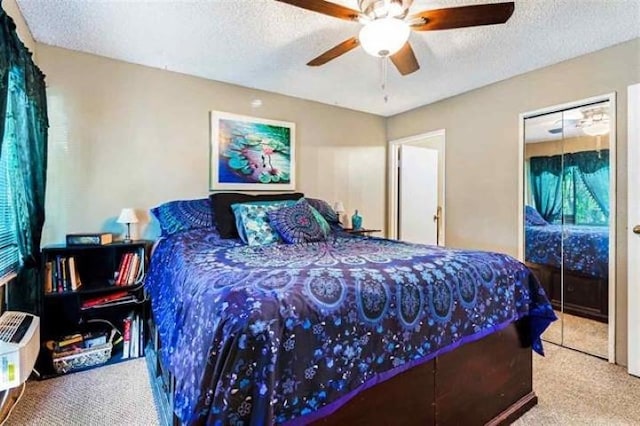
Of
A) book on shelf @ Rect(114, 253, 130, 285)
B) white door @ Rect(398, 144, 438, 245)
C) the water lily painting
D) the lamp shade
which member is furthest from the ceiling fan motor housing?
white door @ Rect(398, 144, 438, 245)

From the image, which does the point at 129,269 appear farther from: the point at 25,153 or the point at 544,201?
the point at 544,201

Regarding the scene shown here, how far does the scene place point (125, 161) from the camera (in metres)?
2.80

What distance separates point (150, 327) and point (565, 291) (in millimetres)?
3410

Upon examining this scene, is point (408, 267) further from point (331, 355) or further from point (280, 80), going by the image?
point (280, 80)

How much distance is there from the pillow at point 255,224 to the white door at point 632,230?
8.21 feet

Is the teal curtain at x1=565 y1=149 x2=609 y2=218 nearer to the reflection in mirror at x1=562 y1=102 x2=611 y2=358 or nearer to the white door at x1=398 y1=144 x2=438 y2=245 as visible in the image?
the reflection in mirror at x1=562 y1=102 x2=611 y2=358

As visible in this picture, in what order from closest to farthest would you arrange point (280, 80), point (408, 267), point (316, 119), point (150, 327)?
point (408, 267)
point (150, 327)
point (280, 80)
point (316, 119)

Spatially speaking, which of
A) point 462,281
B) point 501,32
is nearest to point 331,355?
point 462,281

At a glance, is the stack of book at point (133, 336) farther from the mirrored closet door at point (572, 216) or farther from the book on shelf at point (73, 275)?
the mirrored closet door at point (572, 216)

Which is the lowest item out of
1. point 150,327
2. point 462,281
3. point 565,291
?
point 150,327

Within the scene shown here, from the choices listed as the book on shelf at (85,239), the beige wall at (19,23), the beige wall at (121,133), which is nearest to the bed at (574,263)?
the beige wall at (121,133)

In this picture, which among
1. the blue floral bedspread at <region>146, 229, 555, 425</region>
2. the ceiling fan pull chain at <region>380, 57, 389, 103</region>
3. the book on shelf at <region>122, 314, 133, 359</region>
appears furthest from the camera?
the ceiling fan pull chain at <region>380, 57, 389, 103</region>

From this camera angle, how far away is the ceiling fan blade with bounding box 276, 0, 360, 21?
5.41ft

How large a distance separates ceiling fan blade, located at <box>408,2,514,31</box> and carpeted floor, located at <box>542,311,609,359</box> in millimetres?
2427
